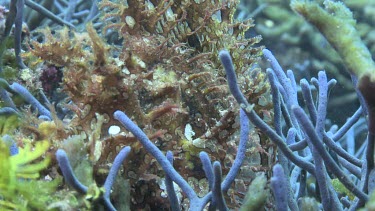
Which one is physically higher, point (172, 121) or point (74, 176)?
point (172, 121)

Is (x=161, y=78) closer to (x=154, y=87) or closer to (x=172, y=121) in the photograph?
(x=154, y=87)

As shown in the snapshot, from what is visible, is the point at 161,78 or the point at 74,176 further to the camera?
the point at 161,78

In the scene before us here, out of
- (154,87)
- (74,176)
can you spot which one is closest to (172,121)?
(154,87)

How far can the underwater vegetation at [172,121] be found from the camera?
1132 millimetres

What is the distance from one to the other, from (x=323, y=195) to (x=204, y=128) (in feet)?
2.05

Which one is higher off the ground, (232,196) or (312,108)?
(312,108)

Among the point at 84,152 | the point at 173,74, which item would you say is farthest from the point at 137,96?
the point at 84,152

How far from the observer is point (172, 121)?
1.61m

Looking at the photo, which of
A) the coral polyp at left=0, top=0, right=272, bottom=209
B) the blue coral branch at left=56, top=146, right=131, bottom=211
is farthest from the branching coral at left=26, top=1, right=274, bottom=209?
the blue coral branch at left=56, top=146, right=131, bottom=211

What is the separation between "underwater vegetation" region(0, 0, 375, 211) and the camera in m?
1.13

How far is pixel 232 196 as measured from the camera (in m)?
1.61

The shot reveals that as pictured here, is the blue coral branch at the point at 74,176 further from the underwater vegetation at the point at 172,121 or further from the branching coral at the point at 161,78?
the branching coral at the point at 161,78

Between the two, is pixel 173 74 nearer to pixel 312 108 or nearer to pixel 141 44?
pixel 141 44

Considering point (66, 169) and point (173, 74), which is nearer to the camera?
point (66, 169)
